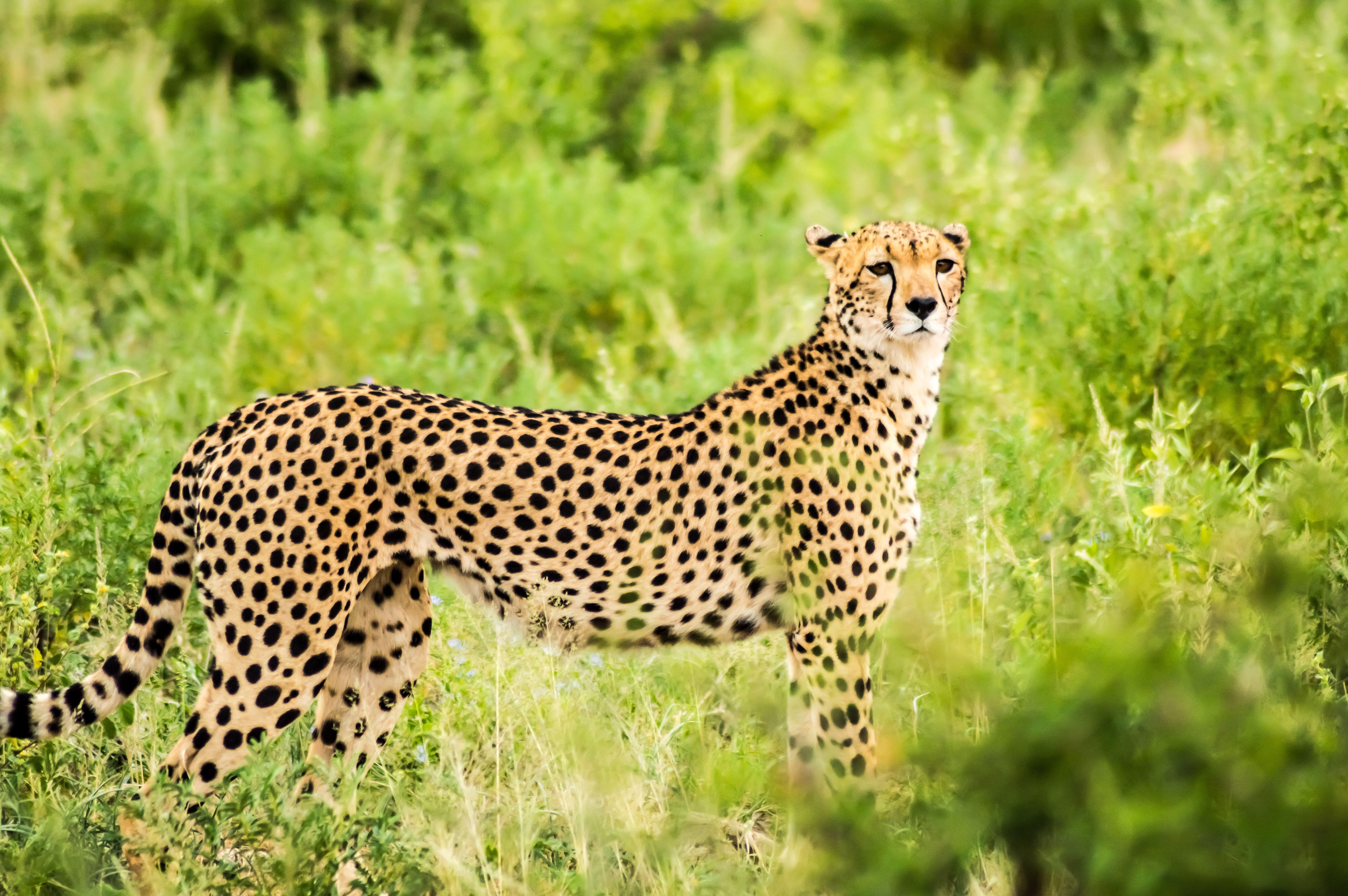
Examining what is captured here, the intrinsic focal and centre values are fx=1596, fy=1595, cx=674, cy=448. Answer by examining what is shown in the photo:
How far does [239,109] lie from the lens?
8.45 m

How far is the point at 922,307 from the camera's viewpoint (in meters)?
3.57

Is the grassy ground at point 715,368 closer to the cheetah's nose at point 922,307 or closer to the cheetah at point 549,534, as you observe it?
the cheetah at point 549,534

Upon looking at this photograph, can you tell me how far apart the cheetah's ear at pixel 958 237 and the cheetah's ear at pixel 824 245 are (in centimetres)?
27

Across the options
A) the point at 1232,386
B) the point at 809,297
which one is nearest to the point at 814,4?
the point at 809,297

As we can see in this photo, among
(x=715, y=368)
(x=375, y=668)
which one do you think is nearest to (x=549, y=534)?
(x=375, y=668)

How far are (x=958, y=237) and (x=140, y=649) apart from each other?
83.5 inches

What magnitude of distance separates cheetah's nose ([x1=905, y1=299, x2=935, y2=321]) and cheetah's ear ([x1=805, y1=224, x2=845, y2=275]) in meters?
0.30

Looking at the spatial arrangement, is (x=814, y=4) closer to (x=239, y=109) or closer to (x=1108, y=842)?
(x=239, y=109)

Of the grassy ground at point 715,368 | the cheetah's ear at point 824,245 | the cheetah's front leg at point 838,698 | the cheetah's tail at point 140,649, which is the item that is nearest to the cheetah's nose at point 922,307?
the cheetah's ear at point 824,245

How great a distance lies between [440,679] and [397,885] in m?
0.61

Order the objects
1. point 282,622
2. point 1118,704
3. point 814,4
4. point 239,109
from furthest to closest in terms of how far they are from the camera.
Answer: point 814,4 → point 239,109 → point 282,622 → point 1118,704

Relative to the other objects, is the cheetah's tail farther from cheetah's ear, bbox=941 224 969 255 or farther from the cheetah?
cheetah's ear, bbox=941 224 969 255

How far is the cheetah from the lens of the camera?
326 centimetres

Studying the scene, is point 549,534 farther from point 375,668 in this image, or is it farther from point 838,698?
point 838,698
